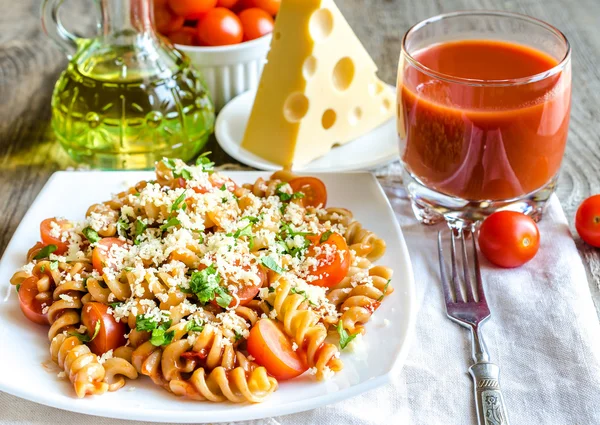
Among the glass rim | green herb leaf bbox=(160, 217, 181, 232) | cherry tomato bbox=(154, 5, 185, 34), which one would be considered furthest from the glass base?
cherry tomato bbox=(154, 5, 185, 34)

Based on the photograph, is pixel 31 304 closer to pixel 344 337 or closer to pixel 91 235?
pixel 91 235

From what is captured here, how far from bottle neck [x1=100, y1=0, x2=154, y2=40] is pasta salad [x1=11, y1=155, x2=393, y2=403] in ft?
2.63

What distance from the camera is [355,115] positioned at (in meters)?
3.25

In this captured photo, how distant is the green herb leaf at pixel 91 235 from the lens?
221cm

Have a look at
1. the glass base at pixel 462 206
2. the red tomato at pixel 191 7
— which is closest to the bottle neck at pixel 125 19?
the red tomato at pixel 191 7

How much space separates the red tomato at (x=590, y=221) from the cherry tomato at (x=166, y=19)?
1845 millimetres

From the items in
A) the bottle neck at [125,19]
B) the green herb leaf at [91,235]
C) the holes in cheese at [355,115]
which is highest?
the bottle neck at [125,19]

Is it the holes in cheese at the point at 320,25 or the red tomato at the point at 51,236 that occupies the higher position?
the holes in cheese at the point at 320,25

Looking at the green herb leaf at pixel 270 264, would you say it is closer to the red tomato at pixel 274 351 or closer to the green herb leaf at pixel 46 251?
the red tomato at pixel 274 351

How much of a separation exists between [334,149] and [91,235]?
1.29 m

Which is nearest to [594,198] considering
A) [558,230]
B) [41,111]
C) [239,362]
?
[558,230]

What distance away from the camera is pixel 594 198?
2672 millimetres

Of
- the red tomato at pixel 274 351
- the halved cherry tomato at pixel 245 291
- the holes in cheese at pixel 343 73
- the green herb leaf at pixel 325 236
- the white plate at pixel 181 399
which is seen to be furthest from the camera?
the holes in cheese at pixel 343 73

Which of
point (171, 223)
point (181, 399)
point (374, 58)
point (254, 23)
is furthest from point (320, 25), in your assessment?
point (181, 399)
